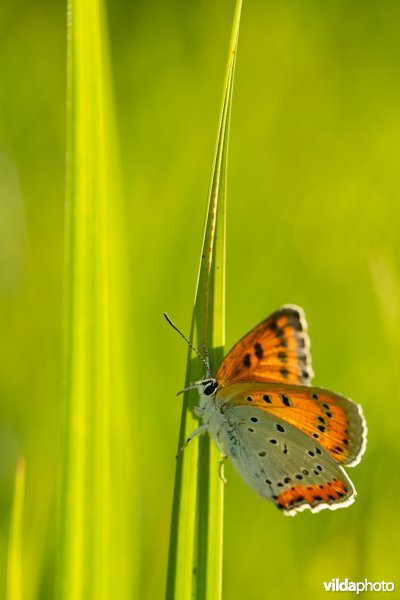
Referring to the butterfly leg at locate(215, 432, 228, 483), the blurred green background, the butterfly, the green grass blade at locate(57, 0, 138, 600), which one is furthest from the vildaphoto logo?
the green grass blade at locate(57, 0, 138, 600)

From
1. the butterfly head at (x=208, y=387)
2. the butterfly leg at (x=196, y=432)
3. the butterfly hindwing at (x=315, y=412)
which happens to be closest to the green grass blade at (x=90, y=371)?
the butterfly leg at (x=196, y=432)

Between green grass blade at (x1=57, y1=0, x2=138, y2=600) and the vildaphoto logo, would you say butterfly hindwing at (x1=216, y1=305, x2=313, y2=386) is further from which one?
the vildaphoto logo

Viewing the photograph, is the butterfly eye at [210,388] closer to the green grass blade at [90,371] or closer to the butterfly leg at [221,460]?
the butterfly leg at [221,460]

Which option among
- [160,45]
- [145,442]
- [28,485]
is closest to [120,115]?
[160,45]

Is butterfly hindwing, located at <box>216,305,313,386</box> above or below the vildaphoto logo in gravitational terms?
above

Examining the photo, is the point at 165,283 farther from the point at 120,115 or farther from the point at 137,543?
the point at 137,543

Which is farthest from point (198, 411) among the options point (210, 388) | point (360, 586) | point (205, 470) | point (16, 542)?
point (360, 586)
